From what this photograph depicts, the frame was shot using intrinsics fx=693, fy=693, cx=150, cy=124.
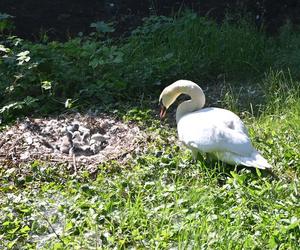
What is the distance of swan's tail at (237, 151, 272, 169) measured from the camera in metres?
4.47

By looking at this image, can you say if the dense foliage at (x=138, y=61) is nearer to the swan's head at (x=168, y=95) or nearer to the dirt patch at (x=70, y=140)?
the dirt patch at (x=70, y=140)

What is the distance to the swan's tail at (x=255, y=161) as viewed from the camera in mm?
4469

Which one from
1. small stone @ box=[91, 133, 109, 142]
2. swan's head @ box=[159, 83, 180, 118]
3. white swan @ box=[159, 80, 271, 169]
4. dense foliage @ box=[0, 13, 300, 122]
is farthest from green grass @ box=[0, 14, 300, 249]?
small stone @ box=[91, 133, 109, 142]

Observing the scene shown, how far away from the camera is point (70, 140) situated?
529cm

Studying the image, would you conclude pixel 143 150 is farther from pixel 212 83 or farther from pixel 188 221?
pixel 212 83

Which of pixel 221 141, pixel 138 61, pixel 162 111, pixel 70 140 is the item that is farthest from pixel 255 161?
pixel 138 61

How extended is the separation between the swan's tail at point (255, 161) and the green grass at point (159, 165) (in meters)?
0.10

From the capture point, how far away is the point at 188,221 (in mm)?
4023

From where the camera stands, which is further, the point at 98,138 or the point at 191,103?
the point at 98,138

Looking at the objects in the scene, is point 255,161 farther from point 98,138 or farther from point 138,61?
point 138,61

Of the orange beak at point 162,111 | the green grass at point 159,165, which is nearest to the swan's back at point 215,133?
the green grass at point 159,165

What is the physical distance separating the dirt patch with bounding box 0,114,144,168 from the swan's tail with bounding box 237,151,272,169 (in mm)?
921

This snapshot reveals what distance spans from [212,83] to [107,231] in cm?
281

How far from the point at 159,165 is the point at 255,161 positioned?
709 millimetres
